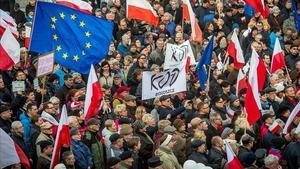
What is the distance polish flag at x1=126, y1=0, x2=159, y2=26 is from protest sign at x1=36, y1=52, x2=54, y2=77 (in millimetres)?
5304

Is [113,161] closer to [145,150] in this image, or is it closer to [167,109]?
[145,150]

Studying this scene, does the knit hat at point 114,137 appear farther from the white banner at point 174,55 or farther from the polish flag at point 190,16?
the polish flag at point 190,16

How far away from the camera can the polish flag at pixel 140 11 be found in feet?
73.3

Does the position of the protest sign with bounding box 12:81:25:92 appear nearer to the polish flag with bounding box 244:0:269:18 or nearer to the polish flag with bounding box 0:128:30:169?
the polish flag with bounding box 0:128:30:169

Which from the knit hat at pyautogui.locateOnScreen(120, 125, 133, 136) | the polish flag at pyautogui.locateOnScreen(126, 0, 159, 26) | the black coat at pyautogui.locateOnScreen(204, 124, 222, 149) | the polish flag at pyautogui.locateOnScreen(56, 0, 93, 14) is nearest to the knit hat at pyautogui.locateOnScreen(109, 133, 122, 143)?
the knit hat at pyautogui.locateOnScreen(120, 125, 133, 136)

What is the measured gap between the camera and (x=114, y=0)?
26.9 m

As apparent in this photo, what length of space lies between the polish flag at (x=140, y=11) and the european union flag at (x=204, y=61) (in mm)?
3373

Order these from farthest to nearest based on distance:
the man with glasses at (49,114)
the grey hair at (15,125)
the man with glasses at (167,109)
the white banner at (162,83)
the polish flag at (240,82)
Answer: the polish flag at (240,82) < the white banner at (162,83) < the man with glasses at (167,109) < the man with glasses at (49,114) < the grey hair at (15,125)

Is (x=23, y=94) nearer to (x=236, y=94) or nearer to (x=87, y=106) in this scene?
(x=87, y=106)

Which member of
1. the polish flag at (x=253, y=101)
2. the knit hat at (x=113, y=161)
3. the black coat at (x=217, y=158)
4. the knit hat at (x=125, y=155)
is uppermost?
the polish flag at (x=253, y=101)

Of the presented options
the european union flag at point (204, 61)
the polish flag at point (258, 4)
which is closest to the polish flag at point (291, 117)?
the european union flag at point (204, 61)

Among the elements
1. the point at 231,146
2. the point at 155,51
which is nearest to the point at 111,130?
the point at 231,146

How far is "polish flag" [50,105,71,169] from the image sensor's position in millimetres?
13758

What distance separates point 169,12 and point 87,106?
11117mm
